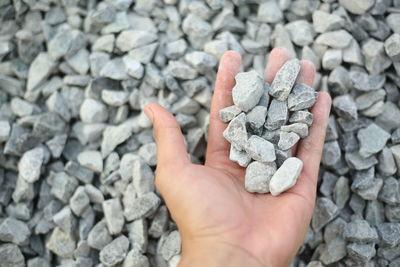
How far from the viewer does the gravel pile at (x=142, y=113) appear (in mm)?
1427

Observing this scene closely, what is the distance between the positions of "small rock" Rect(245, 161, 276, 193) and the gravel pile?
312mm

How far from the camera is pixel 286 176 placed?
1152 mm

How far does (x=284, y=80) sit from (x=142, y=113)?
506 mm

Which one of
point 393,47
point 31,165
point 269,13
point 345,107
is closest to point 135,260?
point 31,165

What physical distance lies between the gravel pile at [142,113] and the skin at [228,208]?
0.25 m

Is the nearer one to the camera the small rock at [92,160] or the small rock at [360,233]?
the small rock at [360,233]

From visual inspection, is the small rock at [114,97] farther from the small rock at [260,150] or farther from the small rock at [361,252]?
the small rock at [361,252]

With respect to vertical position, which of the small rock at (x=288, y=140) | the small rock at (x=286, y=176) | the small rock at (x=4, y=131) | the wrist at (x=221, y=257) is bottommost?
the small rock at (x=4, y=131)

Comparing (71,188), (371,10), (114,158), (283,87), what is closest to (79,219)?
(71,188)

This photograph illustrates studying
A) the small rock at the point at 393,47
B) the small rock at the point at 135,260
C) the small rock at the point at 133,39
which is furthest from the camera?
the small rock at the point at 133,39

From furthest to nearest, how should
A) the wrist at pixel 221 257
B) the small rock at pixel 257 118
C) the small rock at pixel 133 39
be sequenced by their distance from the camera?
1. the small rock at pixel 133 39
2. the small rock at pixel 257 118
3. the wrist at pixel 221 257

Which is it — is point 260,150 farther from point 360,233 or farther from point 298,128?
point 360,233

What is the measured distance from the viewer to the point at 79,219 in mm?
1494

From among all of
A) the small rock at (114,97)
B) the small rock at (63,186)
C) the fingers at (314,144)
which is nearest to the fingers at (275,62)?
the fingers at (314,144)
